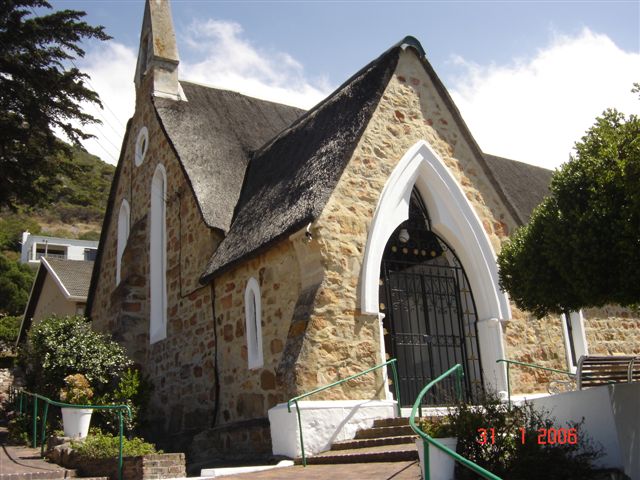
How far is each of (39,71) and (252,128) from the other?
493cm

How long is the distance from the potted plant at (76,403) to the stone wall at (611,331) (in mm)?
9966

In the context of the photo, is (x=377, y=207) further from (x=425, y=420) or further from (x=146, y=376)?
(x=146, y=376)

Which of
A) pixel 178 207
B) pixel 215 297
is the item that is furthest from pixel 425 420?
pixel 178 207

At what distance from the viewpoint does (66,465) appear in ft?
33.4

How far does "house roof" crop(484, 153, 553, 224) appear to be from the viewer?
59.0 ft

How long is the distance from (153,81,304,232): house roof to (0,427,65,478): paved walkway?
198 inches

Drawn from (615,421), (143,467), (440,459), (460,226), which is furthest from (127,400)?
(615,421)

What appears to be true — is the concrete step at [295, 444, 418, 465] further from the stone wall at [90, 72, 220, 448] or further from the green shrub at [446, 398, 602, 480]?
the stone wall at [90, 72, 220, 448]

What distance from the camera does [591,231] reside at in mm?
7801

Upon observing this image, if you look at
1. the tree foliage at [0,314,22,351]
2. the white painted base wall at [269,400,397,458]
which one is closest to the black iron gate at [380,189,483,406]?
the white painted base wall at [269,400,397,458]

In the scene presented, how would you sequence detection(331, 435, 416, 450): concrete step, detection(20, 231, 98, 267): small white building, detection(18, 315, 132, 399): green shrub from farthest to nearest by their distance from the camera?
1. detection(20, 231, 98, 267): small white building
2. detection(18, 315, 132, 399): green shrub
3. detection(331, 435, 416, 450): concrete step

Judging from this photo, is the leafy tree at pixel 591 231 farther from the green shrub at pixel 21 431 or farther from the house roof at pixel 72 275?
the house roof at pixel 72 275

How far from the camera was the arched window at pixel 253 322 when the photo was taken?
11781 millimetres

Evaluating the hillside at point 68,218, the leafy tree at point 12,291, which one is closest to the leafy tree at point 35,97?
the leafy tree at point 12,291
